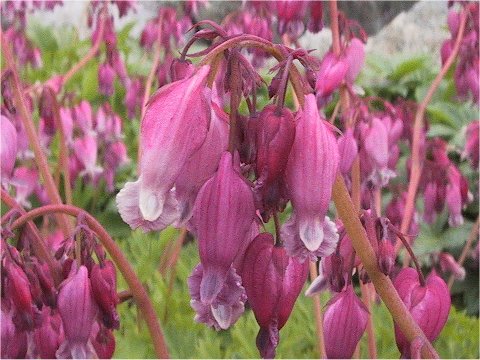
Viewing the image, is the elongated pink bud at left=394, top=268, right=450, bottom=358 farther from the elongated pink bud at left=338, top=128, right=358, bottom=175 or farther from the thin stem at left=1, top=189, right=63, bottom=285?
the elongated pink bud at left=338, top=128, right=358, bottom=175

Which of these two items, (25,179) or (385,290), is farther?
(25,179)

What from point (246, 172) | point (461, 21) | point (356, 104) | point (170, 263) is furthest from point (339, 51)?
point (246, 172)

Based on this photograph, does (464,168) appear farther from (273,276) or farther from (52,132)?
(273,276)

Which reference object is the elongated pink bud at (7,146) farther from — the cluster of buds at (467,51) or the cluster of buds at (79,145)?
the cluster of buds at (467,51)

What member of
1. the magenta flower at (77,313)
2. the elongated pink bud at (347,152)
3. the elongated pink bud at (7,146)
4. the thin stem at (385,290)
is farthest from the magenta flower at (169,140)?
the elongated pink bud at (347,152)

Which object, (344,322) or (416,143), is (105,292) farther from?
(416,143)

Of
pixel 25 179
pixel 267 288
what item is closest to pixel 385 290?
pixel 267 288
